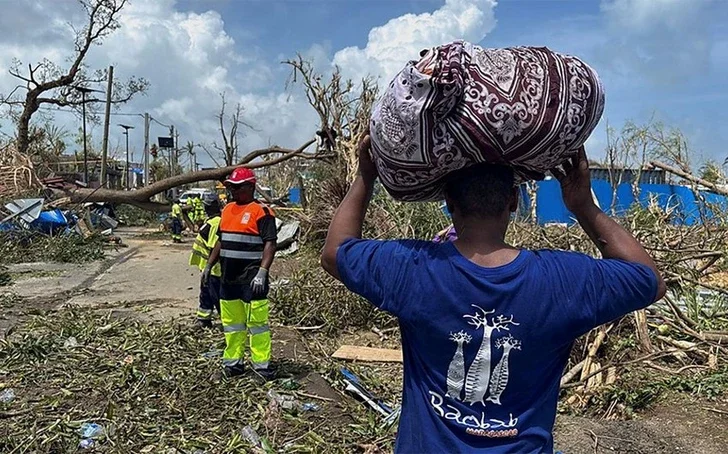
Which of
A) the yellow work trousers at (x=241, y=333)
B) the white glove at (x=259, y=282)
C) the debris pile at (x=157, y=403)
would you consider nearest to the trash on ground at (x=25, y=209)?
the debris pile at (x=157, y=403)

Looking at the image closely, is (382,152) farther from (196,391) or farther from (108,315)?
(108,315)

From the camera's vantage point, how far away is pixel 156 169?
135ft

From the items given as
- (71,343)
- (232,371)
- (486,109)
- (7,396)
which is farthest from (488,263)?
(71,343)

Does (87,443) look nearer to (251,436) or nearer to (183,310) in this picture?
(251,436)

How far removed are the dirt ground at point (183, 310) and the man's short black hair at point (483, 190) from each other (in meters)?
3.02

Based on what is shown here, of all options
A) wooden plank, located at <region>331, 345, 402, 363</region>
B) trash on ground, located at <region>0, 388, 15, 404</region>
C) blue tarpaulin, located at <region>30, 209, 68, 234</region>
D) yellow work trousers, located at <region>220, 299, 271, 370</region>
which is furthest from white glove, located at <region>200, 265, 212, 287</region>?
blue tarpaulin, located at <region>30, 209, 68, 234</region>

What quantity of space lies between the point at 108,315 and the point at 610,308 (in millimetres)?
7422

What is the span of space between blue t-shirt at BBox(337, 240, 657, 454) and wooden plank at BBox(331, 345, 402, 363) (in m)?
4.70

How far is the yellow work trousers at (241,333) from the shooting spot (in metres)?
5.35

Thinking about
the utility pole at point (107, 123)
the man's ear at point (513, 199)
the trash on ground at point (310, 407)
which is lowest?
the trash on ground at point (310, 407)

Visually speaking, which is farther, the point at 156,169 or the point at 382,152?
the point at 156,169

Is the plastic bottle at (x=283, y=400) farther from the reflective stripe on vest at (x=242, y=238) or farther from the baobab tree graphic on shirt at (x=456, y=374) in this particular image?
the baobab tree graphic on shirt at (x=456, y=374)

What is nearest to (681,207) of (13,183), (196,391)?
(196,391)

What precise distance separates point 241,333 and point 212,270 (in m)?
1.43
